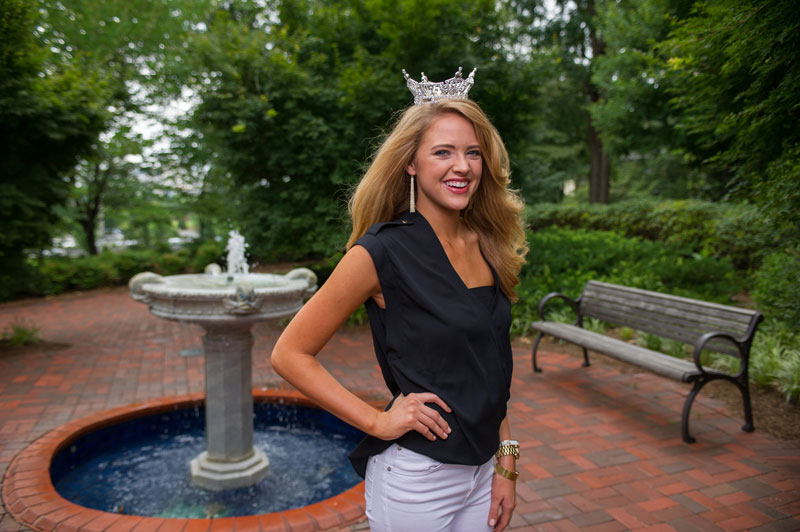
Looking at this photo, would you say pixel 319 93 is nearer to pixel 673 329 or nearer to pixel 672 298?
pixel 672 298

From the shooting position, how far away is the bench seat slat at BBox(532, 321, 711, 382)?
13.9 ft

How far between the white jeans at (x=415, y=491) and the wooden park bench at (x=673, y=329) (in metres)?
3.39

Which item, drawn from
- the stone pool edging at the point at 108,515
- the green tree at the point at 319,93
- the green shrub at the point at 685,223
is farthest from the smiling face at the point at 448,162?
the green shrub at the point at 685,223

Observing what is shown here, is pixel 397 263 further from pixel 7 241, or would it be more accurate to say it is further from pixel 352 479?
pixel 7 241

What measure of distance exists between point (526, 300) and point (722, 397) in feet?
10.3

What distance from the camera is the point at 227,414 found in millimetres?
3756

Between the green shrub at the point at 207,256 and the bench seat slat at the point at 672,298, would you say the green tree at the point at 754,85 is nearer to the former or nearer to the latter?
the bench seat slat at the point at 672,298

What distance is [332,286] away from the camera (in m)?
1.36

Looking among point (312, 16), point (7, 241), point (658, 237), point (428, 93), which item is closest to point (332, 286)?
point (428, 93)

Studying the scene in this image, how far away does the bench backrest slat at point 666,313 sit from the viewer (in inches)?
176

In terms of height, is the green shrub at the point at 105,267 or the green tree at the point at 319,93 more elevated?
the green tree at the point at 319,93

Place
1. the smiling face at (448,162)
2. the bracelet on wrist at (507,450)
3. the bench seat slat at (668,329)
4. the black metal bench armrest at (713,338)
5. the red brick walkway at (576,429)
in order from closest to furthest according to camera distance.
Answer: the smiling face at (448,162)
the bracelet on wrist at (507,450)
the red brick walkway at (576,429)
the black metal bench armrest at (713,338)
the bench seat slat at (668,329)

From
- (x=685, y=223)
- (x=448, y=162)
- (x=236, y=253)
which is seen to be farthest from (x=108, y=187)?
(x=448, y=162)

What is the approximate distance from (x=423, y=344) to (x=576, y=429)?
3.47 metres
